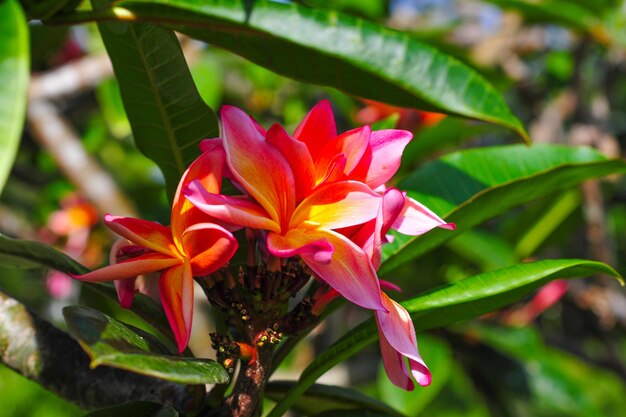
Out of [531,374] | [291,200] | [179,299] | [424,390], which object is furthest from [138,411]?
[531,374]

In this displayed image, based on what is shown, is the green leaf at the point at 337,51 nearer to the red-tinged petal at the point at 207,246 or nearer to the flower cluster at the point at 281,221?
the flower cluster at the point at 281,221

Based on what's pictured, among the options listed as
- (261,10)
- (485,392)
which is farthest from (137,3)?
(485,392)

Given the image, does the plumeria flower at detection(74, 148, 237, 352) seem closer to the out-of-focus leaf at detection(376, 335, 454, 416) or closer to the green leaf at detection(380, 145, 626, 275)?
the green leaf at detection(380, 145, 626, 275)

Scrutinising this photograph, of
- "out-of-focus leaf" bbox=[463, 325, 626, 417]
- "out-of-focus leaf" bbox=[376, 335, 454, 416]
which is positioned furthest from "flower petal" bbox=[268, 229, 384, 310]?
"out-of-focus leaf" bbox=[463, 325, 626, 417]

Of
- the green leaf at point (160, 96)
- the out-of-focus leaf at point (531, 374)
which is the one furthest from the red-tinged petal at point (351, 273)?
the out-of-focus leaf at point (531, 374)

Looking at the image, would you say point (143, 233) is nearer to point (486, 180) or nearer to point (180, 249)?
point (180, 249)

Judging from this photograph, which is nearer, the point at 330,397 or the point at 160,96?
the point at 160,96

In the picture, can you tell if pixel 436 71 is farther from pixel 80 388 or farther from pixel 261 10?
pixel 80 388
